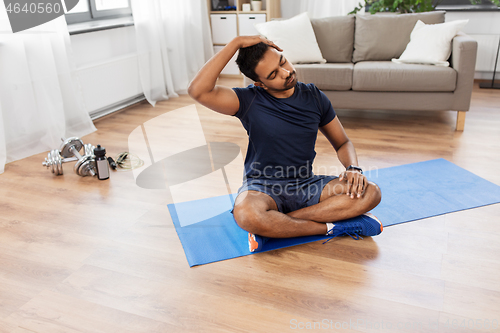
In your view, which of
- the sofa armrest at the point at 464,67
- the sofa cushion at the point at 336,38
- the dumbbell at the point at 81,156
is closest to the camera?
the dumbbell at the point at 81,156

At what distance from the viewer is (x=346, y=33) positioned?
12.3ft

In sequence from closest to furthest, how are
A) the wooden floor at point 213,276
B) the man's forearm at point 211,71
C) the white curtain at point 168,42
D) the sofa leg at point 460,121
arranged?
the wooden floor at point 213,276, the man's forearm at point 211,71, the sofa leg at point 460,121, the white curtain at point 168,42

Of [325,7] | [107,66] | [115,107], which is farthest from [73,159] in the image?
[325,7]

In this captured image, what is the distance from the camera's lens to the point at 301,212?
1.84 meters

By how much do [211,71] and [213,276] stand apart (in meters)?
0.78

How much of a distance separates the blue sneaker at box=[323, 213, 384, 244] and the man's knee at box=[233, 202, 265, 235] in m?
0.33

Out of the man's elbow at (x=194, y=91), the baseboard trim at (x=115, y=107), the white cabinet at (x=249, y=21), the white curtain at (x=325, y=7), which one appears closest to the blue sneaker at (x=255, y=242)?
the man's elbow at (x=194, y=91)

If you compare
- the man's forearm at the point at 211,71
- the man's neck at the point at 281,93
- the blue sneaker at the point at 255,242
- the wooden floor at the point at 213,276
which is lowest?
the wooden floor at the point at 213,276

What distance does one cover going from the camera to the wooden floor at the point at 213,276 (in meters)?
1.41

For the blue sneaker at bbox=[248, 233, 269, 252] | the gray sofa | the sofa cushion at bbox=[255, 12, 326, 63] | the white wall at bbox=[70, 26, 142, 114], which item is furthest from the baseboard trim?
the blue sneaker at bbox=[248, 233, 269, 252]

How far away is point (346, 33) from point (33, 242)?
2998 mm

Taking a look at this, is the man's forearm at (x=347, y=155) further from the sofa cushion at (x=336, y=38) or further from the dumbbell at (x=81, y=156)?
the sofa cushion at (x=336, y=38)

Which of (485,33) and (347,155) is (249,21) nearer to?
(485,33)

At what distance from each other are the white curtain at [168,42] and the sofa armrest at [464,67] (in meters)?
2.75
